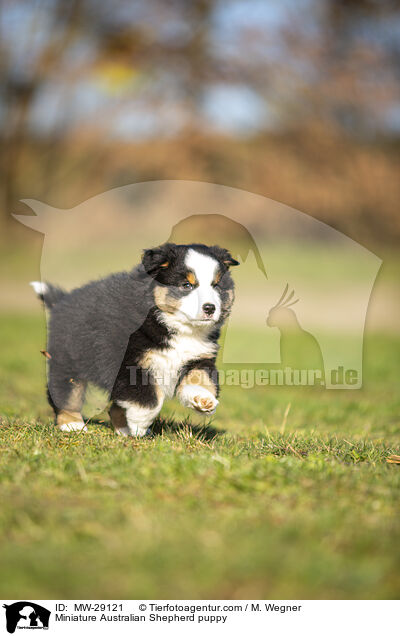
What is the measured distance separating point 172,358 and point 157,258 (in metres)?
0.64

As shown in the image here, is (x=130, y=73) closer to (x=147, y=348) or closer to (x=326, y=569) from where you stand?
(x=147, y=348)

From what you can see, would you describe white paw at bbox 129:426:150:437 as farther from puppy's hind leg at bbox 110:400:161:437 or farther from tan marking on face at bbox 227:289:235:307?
tan marking on face at bbox 227:289:235:307

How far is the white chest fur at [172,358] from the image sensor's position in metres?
4.12

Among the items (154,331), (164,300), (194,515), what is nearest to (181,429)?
(154,331)

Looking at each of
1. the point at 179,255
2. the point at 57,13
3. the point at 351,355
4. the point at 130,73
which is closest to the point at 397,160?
the point at 130,73

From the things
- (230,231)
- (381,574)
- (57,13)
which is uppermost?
(57,13)

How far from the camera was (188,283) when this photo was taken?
13.6 feet

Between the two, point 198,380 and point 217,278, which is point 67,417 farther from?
point 217,278

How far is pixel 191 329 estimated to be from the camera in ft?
13.9

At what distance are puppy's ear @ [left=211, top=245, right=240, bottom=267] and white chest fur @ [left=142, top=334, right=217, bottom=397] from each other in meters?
0.53
